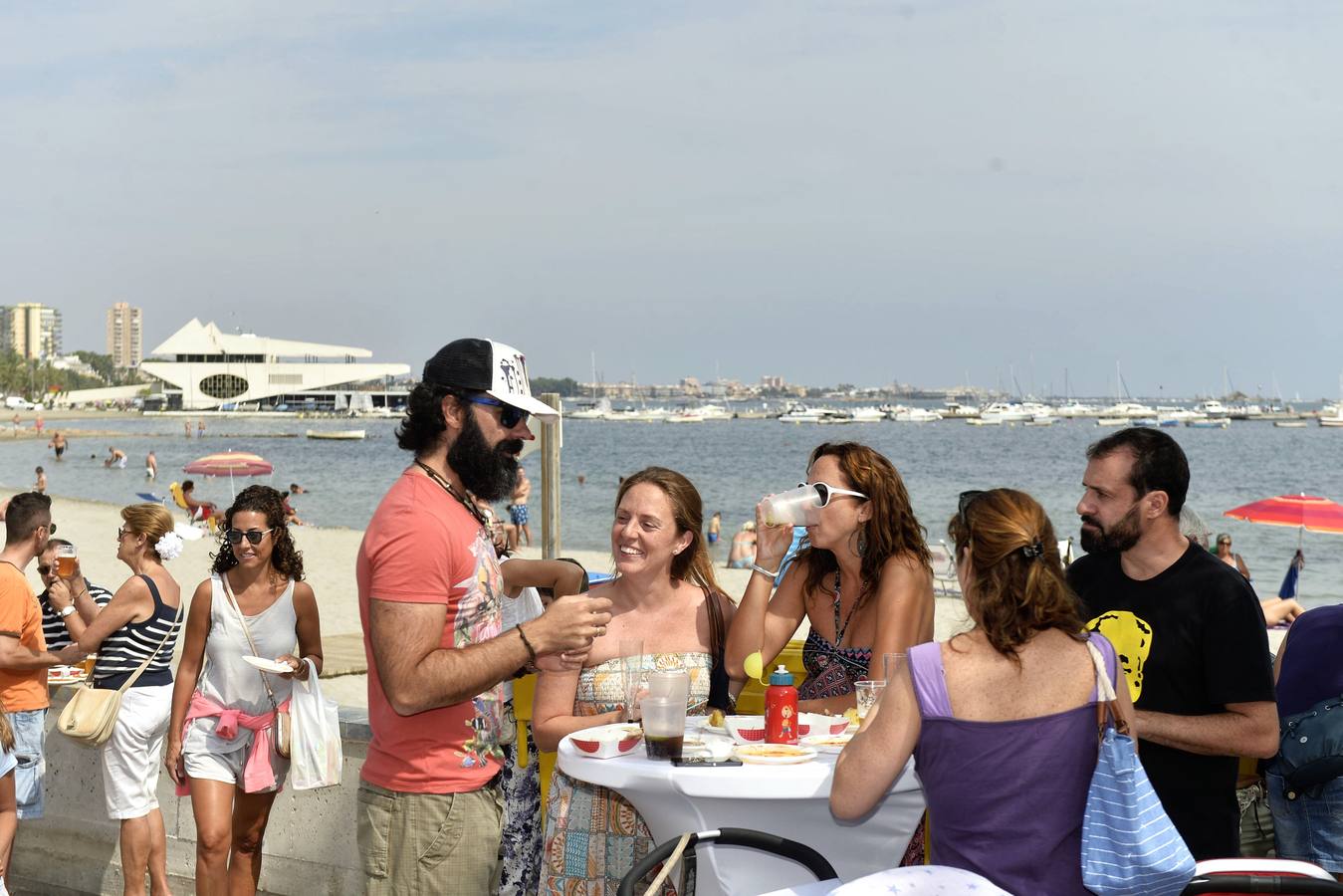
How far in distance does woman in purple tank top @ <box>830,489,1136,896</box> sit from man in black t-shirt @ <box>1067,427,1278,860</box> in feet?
2.76

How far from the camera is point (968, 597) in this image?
247 cm

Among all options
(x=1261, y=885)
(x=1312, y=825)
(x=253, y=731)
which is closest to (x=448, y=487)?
(x=1261, y=885)

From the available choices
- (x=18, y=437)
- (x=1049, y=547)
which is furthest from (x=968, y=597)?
(x=18, y=437)

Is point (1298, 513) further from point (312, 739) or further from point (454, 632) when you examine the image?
→ point (454, 632)

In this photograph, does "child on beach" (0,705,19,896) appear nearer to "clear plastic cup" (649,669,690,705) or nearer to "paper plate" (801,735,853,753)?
"clear plastic cup" (649,669,690,705)

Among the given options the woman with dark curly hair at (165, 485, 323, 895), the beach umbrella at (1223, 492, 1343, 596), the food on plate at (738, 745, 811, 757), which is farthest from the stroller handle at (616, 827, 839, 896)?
the beach umbrella at (1223, 492, 1343, 596)

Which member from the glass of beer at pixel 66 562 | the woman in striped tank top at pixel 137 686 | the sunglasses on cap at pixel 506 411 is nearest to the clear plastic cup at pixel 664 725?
the sunglasses on cap at pixel 506 411

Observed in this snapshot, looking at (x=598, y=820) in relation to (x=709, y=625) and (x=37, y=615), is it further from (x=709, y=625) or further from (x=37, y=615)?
(x=37, y=615)

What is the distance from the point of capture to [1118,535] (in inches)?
133

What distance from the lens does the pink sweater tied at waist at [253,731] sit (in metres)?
4.27

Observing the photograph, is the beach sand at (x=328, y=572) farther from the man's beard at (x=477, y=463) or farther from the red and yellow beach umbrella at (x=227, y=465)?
the man's beard at (x=477, y=463)

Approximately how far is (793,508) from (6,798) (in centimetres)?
325

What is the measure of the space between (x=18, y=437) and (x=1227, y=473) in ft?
255

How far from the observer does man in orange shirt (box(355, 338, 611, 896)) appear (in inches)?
104
